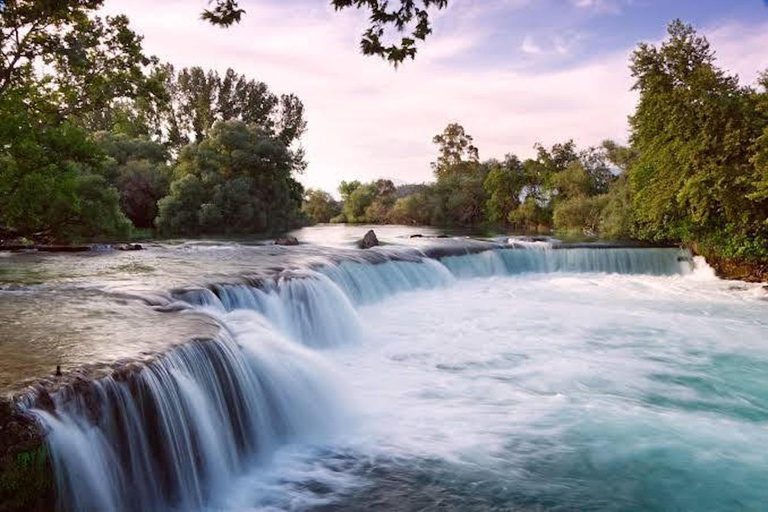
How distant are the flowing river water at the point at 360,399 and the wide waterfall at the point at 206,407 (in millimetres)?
22

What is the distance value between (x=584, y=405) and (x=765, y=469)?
2331 mm

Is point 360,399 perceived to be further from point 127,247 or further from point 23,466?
point 127,247

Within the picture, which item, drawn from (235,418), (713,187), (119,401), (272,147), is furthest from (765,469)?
(272,147)

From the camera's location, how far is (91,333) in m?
Answer: 7.04

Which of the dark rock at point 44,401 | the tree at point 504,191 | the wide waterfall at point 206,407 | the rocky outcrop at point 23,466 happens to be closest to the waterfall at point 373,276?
the wide waterfall at point 206,407

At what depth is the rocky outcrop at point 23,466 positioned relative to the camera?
3.80m

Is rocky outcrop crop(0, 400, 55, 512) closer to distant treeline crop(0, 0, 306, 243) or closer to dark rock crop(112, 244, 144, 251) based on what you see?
distant treeline crop(0, 0, 306, 243)

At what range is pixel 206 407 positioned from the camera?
20.0 feet

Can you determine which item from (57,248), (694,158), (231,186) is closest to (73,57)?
(57,248)

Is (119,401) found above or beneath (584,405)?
above

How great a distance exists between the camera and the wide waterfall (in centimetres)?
464

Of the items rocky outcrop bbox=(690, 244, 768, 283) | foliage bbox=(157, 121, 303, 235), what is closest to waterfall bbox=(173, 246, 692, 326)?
rocky outcrop bbox=(690, 244, 768, 283)

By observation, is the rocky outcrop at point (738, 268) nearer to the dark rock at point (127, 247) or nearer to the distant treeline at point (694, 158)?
the distant treeline at point (694, 158)

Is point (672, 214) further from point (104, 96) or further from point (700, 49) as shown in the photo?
point (104, 96)
